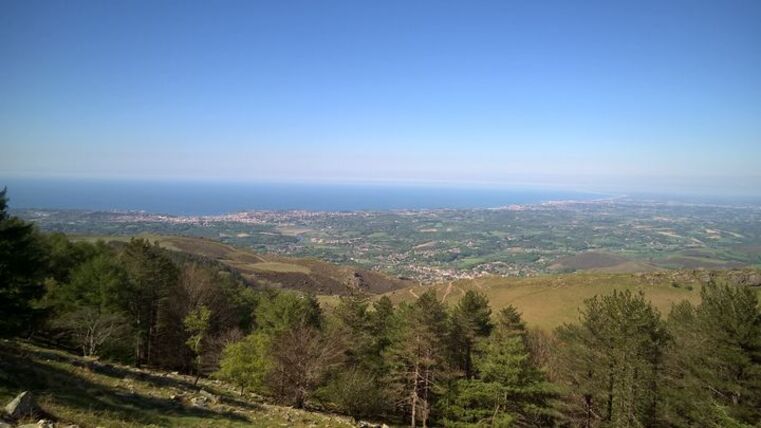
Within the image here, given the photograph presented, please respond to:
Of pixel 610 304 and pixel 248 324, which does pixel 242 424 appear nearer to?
pixel 610 304

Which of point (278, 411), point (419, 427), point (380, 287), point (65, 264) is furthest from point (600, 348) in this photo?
point (380, 287)

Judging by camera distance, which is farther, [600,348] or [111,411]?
[600,348]

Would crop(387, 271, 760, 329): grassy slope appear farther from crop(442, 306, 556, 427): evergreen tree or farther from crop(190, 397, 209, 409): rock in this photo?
crop(190, 397, 209, 409): rock

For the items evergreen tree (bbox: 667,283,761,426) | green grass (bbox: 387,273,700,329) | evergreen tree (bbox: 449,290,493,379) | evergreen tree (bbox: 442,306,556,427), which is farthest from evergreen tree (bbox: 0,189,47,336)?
green grass (bbox: 387,273,700,329)

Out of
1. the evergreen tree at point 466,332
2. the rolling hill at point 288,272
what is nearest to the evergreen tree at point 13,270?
the evergreen tree at point 466,332

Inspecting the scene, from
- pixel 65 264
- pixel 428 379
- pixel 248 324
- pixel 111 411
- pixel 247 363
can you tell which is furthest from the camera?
pixel 248 324

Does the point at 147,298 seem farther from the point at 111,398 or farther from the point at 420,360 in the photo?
the point at 420,360
